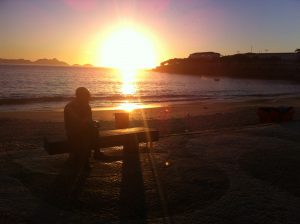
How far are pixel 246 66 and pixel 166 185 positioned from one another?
107968mm

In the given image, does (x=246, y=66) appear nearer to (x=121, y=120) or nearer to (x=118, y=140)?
(x=121, y=120)

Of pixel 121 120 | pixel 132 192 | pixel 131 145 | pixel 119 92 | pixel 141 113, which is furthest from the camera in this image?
pixel 119 92

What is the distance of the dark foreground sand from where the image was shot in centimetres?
525

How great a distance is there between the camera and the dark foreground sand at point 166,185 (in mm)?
5246

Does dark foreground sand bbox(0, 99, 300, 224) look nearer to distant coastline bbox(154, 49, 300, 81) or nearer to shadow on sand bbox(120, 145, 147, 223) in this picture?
shadow on sand bbox(120, 145, 147, 223)

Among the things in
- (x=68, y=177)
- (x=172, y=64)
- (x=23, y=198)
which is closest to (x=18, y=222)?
(x=23, y=198)

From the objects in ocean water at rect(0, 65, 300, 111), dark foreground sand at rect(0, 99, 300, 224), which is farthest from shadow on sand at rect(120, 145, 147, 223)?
ocean water at rect(0, 65, 300, 111)

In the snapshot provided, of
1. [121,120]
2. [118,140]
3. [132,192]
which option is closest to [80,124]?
[118,140]

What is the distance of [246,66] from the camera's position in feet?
360

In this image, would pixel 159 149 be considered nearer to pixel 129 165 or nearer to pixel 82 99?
pixel 129 165

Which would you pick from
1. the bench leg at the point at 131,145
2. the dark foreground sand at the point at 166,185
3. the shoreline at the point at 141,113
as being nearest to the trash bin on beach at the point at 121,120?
the dark foreground sand at the point at 166,185

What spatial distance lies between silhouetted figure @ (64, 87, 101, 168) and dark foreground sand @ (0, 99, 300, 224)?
390 millimetres

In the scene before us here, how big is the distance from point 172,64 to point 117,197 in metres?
155

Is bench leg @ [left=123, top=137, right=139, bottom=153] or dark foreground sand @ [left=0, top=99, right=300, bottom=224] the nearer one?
dark foreground sand @ [left=0, top=99, right=300, bottom=224]
